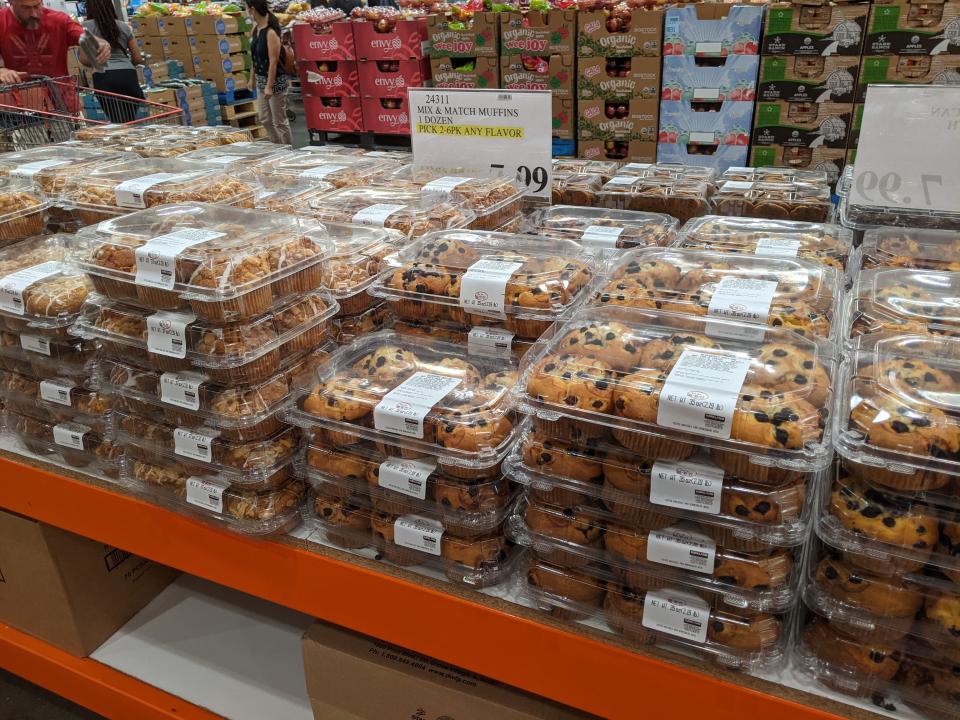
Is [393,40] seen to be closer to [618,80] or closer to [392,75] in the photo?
[392,75]

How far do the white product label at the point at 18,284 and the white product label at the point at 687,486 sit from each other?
1290 millimetres

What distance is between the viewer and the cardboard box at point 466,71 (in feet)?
16.4

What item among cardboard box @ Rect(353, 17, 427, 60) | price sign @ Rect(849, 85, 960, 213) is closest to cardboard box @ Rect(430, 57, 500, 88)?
cardboard box @ Rect(353, 17, 427, 60)

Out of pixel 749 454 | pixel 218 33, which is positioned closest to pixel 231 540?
pixel 749 454

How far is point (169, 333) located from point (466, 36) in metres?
4.36

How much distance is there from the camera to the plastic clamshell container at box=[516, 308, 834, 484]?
0.86 m

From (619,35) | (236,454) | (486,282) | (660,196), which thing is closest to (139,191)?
(236,454)

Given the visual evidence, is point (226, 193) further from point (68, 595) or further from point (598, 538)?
point (598, 538)

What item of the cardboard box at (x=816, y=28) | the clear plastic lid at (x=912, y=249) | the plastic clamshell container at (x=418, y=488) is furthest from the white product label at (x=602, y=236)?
the cardboard box at (x=816, y=28)

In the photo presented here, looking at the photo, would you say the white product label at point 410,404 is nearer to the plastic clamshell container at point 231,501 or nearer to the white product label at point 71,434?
the plastic clamshell container at point 231,501

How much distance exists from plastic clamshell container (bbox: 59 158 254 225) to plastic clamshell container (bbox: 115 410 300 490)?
0.64 meters

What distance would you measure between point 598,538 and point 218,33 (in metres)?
9.21

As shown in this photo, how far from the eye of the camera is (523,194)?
1.89 metres

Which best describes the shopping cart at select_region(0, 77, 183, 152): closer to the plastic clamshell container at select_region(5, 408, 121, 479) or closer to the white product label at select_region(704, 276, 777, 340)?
the plastic clamshell container at select_region(5, 408, 121, 479)
